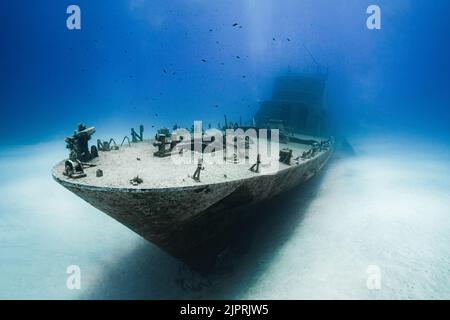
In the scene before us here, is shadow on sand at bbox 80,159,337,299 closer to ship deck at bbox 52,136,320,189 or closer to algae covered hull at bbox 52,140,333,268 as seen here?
algae covered hull at bbox 52,140,333,268

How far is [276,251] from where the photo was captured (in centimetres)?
789

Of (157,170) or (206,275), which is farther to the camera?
(206,275)

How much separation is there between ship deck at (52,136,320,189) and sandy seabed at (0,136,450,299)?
174cm

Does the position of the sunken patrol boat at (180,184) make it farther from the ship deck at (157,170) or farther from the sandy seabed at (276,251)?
the sandy seabed at (276,251)

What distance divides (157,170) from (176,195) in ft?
5.02

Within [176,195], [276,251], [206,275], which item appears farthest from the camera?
[276,251]

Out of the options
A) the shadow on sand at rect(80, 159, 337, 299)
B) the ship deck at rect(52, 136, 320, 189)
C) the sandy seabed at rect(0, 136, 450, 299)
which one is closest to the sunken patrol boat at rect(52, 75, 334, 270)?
the ship deck at rect(52, 136, 320, 189)

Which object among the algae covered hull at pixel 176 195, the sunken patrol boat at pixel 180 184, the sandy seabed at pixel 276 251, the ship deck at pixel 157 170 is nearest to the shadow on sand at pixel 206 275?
the sandy seabed at pixel 276 251

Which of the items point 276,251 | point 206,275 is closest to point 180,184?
point 206,275

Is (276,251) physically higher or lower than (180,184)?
lower

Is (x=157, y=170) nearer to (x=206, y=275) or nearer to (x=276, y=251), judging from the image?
(x=206, y=275)

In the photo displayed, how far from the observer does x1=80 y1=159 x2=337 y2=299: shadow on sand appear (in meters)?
6.96

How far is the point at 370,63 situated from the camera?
111375 mm

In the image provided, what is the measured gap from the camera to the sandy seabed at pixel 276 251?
656 centimetres
